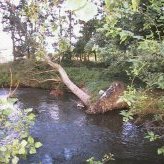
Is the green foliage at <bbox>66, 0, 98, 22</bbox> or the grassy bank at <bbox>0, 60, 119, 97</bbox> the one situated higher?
the green foliage at <bbox>66, 0, 98, 22</bbox>

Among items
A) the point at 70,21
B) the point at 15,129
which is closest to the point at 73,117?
the point at 15,129

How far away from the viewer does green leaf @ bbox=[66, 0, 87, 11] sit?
0.98m

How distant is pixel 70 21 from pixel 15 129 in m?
27.3

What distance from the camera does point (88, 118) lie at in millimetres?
14406

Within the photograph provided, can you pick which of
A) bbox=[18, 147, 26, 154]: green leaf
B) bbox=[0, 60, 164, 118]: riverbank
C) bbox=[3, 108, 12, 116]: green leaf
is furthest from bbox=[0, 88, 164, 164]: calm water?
bbox=[18, 147, 26, 154]: green leaf

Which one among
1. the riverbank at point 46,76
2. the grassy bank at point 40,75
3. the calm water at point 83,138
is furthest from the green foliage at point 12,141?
the grassy bank at point 40,75

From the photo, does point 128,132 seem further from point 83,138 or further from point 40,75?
point 40,75

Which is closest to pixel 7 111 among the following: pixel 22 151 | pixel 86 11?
pixel 22 151

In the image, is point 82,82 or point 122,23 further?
point 82,82

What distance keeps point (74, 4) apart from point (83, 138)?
10.5 m

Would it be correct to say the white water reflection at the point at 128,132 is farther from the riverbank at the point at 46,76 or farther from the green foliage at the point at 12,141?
the green foliage at the point at 12,141

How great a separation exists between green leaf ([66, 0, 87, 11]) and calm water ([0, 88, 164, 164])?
28.3 ft

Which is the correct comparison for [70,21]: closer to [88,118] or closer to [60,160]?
[88,118]

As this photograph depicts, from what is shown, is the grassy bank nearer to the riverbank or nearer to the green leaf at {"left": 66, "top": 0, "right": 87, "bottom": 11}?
the riverbank
